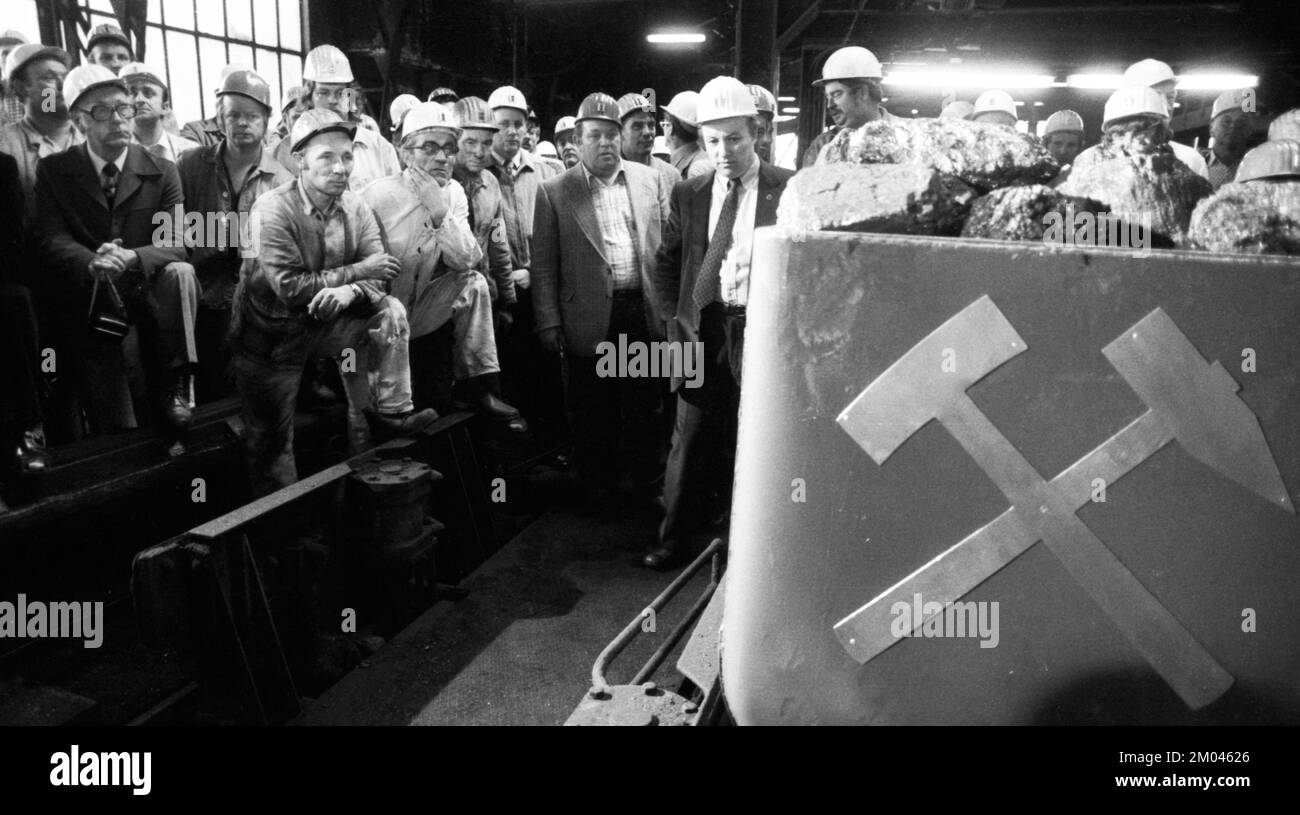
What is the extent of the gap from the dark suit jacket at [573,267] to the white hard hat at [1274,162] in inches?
144

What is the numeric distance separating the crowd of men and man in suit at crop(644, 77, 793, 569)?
0.01 m

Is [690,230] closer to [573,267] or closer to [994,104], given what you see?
[573,267]

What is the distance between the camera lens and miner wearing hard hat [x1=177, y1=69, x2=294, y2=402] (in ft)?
14.3

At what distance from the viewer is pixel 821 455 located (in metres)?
1.30

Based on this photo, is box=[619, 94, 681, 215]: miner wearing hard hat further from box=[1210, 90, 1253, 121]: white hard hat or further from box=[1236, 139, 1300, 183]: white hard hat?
box=[1236, 139, 1300, 183]: white hard hat

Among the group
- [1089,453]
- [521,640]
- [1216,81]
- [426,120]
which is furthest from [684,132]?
[1216,81]

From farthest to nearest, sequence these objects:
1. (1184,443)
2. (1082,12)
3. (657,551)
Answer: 1. (1082,12)
2. (657,551)
3. (1184,443)

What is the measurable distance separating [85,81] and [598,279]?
2597 millimetres

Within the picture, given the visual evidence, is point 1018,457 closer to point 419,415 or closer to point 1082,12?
point 419,415

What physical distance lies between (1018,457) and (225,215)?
423 centimetres

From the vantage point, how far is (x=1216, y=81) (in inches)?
500

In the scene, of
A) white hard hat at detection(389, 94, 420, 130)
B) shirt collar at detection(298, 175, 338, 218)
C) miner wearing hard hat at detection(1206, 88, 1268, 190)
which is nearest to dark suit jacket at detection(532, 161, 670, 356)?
shirt collar at detection(298, 175, 338, 218)

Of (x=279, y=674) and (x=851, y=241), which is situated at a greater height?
(x=851, y=241)

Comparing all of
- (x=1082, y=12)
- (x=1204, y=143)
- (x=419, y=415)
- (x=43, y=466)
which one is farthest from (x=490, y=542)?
(x=1204, y=143)
